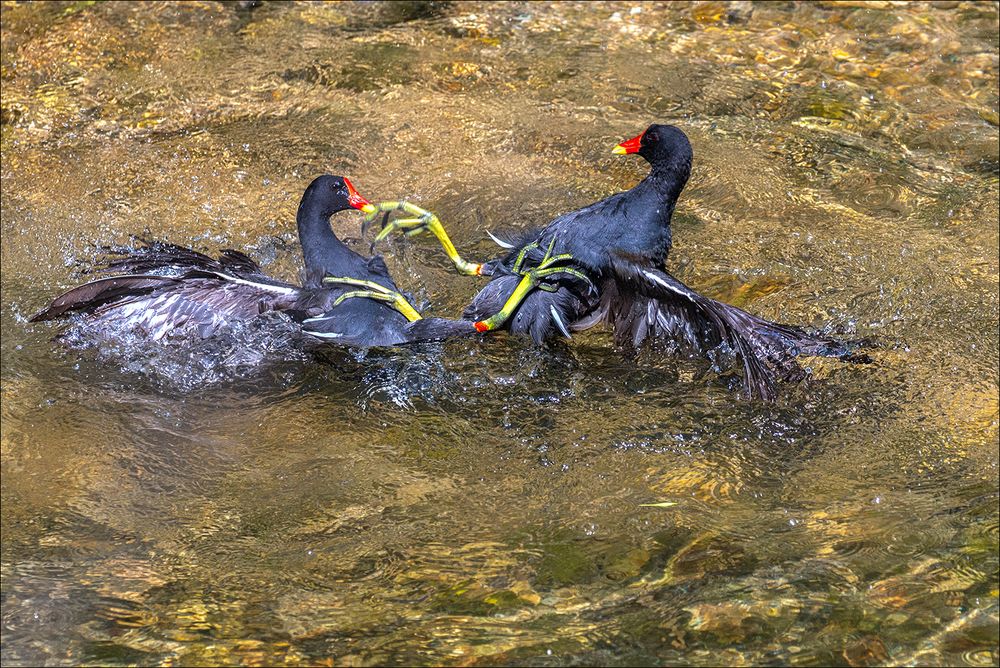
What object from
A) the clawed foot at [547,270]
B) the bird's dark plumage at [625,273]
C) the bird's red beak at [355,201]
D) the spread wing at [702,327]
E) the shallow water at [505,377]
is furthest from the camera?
the bird's red beak at [355,201]

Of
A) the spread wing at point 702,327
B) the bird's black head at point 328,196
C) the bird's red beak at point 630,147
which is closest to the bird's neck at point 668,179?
the bird's red beak at point 630,147

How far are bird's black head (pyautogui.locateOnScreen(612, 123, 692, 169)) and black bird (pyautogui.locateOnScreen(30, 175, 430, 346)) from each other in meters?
1.23

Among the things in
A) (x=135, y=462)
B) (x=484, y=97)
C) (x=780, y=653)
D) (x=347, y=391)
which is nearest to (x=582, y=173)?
(x=484, y=97)

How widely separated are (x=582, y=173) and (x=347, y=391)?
6.27ft

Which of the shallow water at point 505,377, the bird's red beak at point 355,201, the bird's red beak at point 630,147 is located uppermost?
the bird's red beak at point 630,147

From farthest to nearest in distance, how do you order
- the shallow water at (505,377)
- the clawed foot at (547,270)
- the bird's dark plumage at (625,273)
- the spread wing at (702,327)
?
the clawed foot at (547,270) < the bird's dark plumage at (625,273) < the spread wing at (702,327) < the shallow water at (505,377)

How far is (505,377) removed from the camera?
13.5ft

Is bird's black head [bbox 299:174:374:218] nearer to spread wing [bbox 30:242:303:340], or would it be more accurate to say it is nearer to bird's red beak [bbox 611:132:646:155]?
spread wing [bbox 30:242:303:340]

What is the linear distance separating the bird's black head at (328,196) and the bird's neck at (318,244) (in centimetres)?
2

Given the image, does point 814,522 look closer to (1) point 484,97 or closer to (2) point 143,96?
(1) point 484,97

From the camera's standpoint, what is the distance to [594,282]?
167 inches

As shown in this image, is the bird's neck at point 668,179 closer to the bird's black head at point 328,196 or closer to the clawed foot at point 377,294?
the clawed foot at point 377,294

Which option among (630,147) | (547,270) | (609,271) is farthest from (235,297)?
(630,147)

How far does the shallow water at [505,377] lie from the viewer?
294 cm
